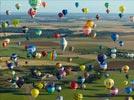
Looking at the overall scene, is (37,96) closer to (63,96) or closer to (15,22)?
(63,96)

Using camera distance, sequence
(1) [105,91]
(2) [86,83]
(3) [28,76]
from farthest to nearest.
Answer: (3) [28,76], (2) [86,83], (1) [105,91]

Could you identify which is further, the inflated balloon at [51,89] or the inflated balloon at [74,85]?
the inflated balloon at [74,85]

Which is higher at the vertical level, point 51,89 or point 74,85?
point 51,89

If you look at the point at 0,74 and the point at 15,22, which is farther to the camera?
the point at 15,22

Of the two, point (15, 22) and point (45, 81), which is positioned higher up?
point (15, 22)

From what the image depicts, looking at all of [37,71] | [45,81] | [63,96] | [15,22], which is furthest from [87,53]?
[63,96]

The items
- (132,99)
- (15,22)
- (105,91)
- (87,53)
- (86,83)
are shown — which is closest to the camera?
(132,99)

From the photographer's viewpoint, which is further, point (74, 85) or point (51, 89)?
point (74, 85)

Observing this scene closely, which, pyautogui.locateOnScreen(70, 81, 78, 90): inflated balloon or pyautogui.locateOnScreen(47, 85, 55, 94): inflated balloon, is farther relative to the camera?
pyautogui.locateOnScreen(70, 81, 78, 90): inflated balloon

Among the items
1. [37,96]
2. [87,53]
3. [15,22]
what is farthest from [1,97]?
[87,53]
